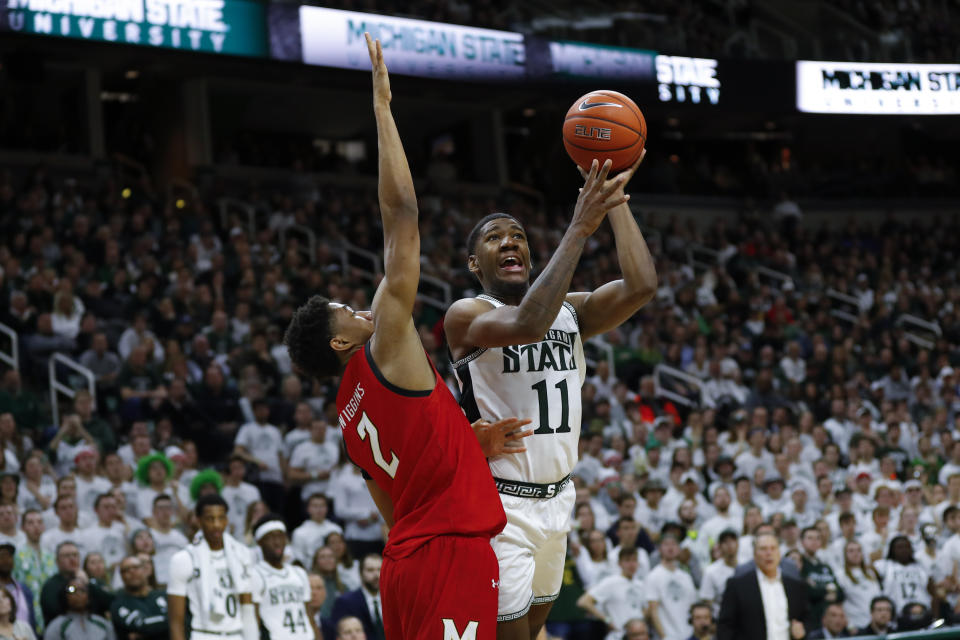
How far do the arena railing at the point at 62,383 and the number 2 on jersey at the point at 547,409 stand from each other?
8.28 m

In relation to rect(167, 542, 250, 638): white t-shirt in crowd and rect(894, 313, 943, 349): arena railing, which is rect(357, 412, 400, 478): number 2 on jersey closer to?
rect(167, 542, 250, 638): white t-shirt in crowd

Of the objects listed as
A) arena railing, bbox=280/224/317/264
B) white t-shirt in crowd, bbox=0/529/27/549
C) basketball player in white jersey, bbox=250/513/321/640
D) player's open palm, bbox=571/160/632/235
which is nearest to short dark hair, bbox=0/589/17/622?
white t-shirt in crowd, bbox=0/529/27/549

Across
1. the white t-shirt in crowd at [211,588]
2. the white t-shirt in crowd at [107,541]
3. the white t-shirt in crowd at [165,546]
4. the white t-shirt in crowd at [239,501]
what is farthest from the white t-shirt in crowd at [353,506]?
the white t-shirt in crowd at [211,588]

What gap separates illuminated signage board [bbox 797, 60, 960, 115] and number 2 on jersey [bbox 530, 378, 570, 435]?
19.4m

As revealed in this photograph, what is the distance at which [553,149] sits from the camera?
2520 cm

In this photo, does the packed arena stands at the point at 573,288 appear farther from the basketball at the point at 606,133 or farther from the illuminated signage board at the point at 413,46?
the basketball at the point at 606,133

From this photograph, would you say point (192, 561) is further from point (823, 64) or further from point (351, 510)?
point (823, 64)

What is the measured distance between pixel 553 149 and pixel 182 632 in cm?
1814

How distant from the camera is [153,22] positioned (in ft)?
53.2

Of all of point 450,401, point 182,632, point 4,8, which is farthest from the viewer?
point 4,8

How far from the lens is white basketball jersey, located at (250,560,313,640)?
28.9 feet

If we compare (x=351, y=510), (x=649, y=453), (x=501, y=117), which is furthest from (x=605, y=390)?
(x=501, y=117)

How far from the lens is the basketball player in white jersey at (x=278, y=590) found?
8820 millimetres

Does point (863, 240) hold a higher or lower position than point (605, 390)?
higher
